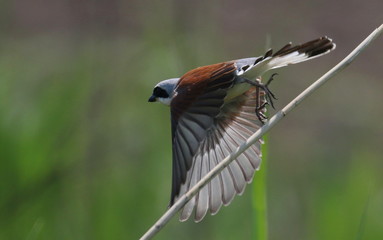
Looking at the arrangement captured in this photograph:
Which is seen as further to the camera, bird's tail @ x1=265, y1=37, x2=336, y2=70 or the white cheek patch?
the white cheek patch

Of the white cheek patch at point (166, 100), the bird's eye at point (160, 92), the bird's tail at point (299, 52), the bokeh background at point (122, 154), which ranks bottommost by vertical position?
the bokeh background at point (122, 154)

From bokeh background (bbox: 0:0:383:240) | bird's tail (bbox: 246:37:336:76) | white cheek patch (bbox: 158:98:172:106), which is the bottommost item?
bokeh background (bbox: 0:0:383:240)

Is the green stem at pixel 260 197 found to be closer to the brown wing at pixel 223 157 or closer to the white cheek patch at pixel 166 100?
the brown wing at pixel 223 157

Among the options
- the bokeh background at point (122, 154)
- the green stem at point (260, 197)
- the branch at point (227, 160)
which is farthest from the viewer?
the bokeh background at point (122, 154)

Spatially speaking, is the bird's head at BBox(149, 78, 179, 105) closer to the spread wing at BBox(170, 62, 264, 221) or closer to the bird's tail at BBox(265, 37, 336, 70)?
the spread wing at BBox(170, 62, 264, 221)

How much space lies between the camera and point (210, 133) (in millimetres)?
2344

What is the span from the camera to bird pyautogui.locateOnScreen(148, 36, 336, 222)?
2029 millimetres

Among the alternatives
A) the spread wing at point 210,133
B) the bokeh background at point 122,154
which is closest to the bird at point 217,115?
the spread wing at point 210,133

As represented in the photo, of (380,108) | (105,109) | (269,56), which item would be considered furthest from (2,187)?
(380,108)

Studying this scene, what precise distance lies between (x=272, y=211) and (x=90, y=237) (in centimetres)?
107

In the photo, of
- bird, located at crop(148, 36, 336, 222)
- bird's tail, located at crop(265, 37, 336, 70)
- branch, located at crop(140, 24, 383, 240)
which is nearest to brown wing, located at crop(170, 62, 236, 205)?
bird, located at crop(148, 36, 336, 222)

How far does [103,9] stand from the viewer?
9.93ft

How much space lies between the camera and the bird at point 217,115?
6.66 ft

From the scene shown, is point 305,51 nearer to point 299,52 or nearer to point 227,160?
point 299,52
